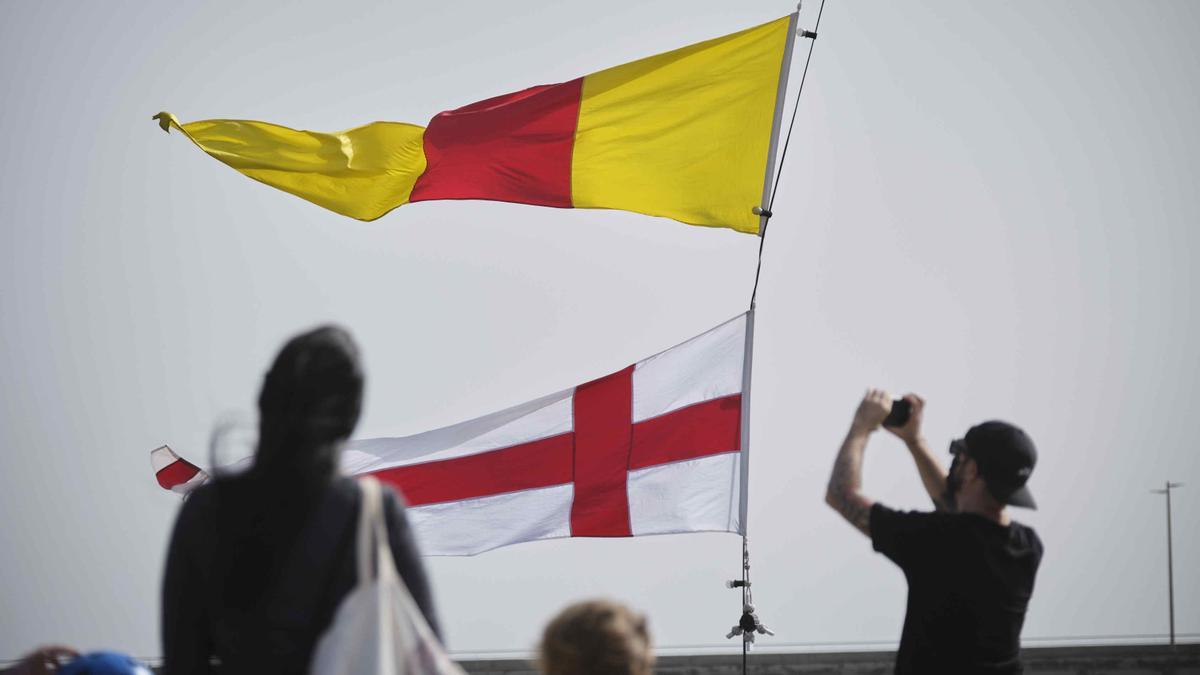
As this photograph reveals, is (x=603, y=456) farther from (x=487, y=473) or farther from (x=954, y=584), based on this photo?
(x=954, y=584)

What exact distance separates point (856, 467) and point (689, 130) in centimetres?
446

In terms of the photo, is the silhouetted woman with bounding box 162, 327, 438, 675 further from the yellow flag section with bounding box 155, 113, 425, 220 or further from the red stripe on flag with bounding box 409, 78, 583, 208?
the yellow flag section with bounding box 155, 113, 425, 220

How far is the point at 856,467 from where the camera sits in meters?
3.71

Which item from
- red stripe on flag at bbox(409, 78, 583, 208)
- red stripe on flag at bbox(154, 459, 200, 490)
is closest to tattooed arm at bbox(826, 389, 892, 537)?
red stripe on flag at bbox(409, 78, 583, 208)

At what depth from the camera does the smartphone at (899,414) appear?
3941 millimetres

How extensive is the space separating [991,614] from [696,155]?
4.59 metres

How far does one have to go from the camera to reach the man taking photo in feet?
11.9

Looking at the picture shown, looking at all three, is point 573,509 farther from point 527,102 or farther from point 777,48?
point 777,48

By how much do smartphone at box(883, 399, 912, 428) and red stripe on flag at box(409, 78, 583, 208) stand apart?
428 cm

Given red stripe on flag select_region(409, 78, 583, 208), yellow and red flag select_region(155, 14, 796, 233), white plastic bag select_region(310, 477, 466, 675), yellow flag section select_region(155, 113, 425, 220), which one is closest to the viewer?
white plastic bag select_region(310, 477, 466, 675)

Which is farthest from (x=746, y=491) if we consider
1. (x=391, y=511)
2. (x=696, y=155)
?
(x=391, y=511)

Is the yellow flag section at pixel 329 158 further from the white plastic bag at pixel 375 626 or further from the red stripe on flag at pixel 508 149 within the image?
the white plastic bag at pixel 375 626

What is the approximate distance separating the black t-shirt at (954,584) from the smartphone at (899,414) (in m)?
0.38

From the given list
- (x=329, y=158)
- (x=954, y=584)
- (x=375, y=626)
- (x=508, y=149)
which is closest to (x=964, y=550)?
(x=954, y=584)
